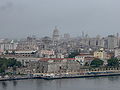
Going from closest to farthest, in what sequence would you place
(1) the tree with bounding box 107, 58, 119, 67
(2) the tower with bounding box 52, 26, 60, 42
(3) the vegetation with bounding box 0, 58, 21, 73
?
1. (3) the vegetation with bounding box 0, 58, 21, 73
2. (1) the tree with bounding box 107, 58, 119, 67
3. (2) the tower with bounding box 52, 26, 60, 42

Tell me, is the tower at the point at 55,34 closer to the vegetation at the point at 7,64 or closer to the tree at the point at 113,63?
the tree at the point at 113,63

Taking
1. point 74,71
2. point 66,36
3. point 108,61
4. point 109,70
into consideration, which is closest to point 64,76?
point 74,71

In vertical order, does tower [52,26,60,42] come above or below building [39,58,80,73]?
above

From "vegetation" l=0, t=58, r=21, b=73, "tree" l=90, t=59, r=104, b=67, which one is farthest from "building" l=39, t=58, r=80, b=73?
"vegetation" l=0, t=58, r=21, b=73

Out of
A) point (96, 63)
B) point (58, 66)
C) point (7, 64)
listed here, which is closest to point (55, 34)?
point (96, 63)

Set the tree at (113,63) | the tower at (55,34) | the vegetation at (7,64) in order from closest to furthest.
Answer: the vegetation at (7,64)
the tree at (113,63)
the tower at (55,34)

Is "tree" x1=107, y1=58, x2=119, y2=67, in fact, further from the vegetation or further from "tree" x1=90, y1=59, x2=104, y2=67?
the vegetation

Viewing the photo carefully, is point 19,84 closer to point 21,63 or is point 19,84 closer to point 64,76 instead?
point 64,76

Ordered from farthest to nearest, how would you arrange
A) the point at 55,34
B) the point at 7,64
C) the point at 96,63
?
the point at 55,34, the point at 96,63, the point at 7,64

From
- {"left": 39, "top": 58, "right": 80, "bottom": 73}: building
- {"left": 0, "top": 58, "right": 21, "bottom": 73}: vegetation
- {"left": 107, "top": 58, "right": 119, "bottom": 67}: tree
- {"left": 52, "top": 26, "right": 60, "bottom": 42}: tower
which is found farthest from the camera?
{"left": 52, "top": 26, "right": 60, "bottom": 42}: tower

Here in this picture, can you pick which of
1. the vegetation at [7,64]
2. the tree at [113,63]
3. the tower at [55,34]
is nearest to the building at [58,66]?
the vegetation at [7,64]

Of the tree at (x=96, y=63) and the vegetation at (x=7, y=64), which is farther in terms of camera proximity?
the tree at (x=96, y=63)

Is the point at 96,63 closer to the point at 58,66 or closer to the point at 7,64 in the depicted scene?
the point at 58,66

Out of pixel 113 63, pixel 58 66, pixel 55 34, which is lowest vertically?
pixel 58 66
